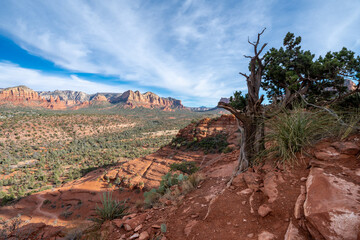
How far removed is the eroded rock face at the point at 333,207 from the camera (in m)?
1.32

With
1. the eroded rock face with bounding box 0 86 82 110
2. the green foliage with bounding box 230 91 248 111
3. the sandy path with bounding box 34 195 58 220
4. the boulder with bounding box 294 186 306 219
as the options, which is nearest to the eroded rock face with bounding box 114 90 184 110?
the eroded rock face with bounding box 0 86 82 110

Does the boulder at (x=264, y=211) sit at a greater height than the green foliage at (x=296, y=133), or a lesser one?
lesser

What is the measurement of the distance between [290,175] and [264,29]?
3.43 meters

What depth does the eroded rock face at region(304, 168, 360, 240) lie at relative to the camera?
52.2 inches

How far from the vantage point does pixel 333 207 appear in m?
1.51

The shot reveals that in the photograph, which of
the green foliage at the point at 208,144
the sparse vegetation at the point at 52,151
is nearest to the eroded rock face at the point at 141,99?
the sparse vegetation at the point at 52,151

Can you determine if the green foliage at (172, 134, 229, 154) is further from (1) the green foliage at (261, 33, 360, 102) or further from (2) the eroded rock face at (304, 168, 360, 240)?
(2) the eroded rock face at (304, 168, 360, 240)

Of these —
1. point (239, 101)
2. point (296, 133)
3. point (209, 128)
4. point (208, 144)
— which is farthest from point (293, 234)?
point (209, 128)

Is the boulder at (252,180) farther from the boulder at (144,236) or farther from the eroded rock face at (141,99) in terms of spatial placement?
the eroded rock face at (141,99)

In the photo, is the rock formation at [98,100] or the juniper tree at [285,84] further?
the rock formation at [98,100]

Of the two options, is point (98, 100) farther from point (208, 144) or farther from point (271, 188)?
point (271, 188)

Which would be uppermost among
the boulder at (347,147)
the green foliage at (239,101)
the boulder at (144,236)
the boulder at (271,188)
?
the green foliage at (239,101)

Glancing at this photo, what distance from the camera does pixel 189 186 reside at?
13.7ft

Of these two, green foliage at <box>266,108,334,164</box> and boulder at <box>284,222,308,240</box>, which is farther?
green foliage at <box>266,108,334,164</box>
